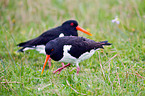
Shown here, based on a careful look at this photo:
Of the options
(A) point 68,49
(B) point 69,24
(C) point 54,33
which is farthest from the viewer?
(B) point 69,24

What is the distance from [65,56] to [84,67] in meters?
0.72

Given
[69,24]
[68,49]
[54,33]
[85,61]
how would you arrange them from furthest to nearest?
1. [69,24]
2. [54,33]
3. [85,61]
4. [68,49]

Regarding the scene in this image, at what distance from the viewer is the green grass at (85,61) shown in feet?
12.4

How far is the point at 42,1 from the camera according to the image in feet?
27.1

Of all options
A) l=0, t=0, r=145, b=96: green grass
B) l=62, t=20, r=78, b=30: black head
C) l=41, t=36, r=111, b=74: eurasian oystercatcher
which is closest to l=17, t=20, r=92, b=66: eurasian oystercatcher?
l=62, t=20, r=78, b=30: black head

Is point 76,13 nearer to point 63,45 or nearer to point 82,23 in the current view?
point 82,23

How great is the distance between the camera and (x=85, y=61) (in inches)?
206

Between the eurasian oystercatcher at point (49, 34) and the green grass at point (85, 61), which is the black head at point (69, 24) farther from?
the green grass at point (85, 61)

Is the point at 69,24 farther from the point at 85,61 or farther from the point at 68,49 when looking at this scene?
the point at 68,49

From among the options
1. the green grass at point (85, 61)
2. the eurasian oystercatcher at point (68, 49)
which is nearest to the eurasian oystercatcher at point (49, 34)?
the green grass at point (85, 61)

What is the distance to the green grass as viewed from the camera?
3.78 meters

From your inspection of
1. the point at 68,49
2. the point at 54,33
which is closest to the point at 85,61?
the point at 68,49

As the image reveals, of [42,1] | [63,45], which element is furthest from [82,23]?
[63,45]

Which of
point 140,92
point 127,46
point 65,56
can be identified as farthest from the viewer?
point 127,46
